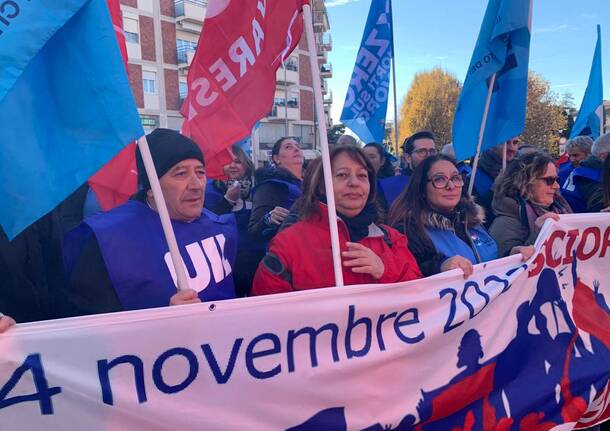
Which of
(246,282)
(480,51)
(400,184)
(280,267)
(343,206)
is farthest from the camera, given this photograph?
(400,184)

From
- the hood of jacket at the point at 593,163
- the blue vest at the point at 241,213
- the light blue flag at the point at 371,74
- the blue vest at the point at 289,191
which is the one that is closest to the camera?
the blue vest at the point at 241,213

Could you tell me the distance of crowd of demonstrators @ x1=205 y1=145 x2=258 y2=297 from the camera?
3111 mm

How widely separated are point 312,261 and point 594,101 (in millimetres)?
7863

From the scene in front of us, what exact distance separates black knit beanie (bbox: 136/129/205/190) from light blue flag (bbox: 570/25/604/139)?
7.97 m

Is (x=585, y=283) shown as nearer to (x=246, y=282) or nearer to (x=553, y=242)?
(x=553, y=242)

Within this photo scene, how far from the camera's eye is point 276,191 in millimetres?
3555

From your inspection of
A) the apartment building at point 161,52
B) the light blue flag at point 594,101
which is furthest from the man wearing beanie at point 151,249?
the apartment building at point 161,52

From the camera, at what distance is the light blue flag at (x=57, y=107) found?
1.46m

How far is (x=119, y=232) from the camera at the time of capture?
198 cm

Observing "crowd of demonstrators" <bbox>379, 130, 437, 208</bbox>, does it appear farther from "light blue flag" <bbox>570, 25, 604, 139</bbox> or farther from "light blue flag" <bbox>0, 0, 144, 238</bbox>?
"light blue flag" <bbox>570, 25, 604, 139</bbox>

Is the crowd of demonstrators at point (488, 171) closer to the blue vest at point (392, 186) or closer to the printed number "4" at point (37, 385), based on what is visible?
the blue vest at point (392, 186)

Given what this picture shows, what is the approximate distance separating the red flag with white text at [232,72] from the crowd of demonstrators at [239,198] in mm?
829

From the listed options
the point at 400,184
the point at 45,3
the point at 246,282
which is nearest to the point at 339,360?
the point at 246,282

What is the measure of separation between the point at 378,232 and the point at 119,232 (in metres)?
1.19
